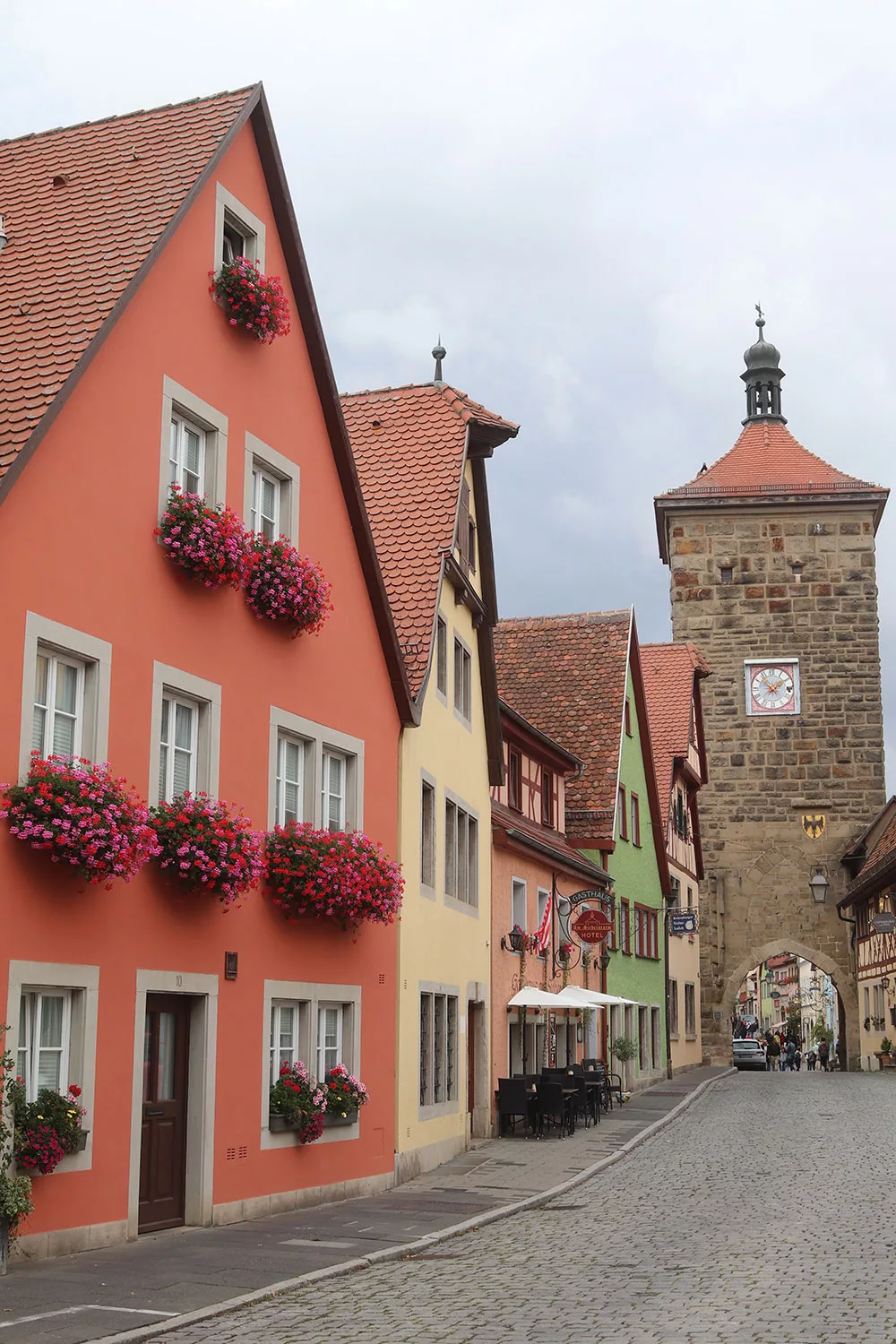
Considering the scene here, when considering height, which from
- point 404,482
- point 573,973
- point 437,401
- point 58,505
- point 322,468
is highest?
point 437,401

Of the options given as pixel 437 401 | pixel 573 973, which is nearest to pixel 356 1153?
pixel 437 401

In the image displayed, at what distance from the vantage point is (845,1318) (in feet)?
27.6

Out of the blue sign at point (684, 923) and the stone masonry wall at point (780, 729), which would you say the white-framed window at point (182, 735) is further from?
the stone masonry wall at point (780, 729)

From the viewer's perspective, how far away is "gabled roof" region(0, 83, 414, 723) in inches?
443

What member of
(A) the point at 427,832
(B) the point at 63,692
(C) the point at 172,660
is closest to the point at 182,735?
(C) the point at 172,660

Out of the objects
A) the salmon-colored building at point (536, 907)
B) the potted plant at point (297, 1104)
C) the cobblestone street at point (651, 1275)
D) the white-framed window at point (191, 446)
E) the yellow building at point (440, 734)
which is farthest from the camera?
the salmon-colored building at point (536, 907)

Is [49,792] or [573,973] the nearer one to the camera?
[49,792]

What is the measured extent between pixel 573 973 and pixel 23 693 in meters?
18.7

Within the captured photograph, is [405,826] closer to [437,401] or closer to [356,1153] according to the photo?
[356,1153]

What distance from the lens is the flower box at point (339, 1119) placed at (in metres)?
14.8

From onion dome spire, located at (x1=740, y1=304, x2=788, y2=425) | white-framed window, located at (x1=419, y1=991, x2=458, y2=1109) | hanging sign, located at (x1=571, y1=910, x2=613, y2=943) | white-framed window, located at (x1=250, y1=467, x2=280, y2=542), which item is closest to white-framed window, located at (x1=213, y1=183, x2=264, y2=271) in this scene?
white-framed window, located at (x1=250, y1=467, x2=280, y2=542)

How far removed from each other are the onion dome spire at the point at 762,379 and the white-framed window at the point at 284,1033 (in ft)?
142

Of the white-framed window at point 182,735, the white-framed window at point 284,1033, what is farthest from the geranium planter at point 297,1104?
the white-framed window at point 182,735

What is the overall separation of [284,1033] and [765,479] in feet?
125
